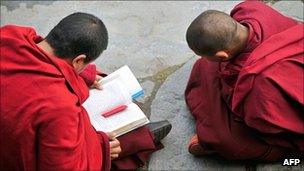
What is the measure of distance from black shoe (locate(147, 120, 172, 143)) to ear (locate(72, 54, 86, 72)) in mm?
707

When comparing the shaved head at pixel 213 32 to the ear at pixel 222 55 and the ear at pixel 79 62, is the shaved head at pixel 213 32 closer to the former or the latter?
the ear at pixel 222 55

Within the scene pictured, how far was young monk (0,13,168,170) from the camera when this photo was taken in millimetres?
1840

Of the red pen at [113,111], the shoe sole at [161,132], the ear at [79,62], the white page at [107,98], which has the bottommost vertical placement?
the shoe sole at [161,132]

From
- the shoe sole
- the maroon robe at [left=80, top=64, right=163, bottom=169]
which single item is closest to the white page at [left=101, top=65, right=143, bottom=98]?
the maroon robe at [left=80, top=64, right=163, bottom=169]

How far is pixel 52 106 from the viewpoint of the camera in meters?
1.84

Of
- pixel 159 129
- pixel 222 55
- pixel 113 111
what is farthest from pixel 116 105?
pixel 222 55

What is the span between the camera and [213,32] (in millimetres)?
2221

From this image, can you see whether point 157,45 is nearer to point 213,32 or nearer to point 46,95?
point 213,32

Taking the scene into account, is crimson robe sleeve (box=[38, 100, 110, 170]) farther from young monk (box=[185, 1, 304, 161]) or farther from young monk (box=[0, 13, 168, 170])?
young monk (box=[185, 1, 304, 161])

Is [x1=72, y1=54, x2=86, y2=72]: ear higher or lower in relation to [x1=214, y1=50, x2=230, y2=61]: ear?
higher

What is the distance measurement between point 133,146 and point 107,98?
301 millimetres

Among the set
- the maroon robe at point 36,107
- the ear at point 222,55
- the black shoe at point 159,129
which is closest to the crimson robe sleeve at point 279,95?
the ear at point 222,55

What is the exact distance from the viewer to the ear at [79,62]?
2.03 m

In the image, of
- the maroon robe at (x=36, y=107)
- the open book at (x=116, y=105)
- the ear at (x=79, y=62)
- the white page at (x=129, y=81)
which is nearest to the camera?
the maroon robe at (x=36, y=107)
